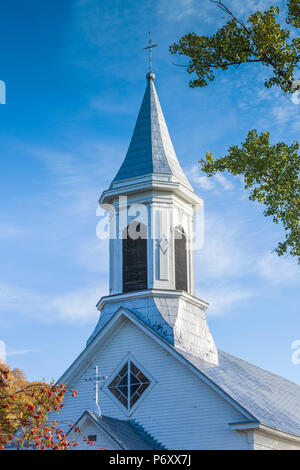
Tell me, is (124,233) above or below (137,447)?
above

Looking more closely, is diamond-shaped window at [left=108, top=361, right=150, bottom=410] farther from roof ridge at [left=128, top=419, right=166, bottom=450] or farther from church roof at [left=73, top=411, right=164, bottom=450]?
church roof at [left=73, top=411, right=164, bottom=450]

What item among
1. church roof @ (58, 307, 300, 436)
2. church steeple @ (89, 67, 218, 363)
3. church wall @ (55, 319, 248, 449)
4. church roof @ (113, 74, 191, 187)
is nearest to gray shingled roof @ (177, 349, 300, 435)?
church roof @ (58, 307, 300, 436)

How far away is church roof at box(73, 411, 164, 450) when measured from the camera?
19.4 m

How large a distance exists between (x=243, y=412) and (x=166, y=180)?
31.0 ft

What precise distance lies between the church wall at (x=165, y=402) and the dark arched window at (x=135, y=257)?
1.89 m

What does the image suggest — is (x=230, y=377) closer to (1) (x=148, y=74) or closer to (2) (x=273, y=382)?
(2) (x=273, y=382)

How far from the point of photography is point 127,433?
800 inches

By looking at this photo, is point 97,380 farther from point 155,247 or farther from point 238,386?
point 155,247

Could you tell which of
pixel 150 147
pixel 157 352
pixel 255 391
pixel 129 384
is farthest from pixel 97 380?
pixel 150 147

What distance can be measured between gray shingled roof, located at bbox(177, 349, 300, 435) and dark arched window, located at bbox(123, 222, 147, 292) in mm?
3576

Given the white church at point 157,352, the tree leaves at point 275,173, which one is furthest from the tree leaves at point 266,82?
the white church at point 157,352
